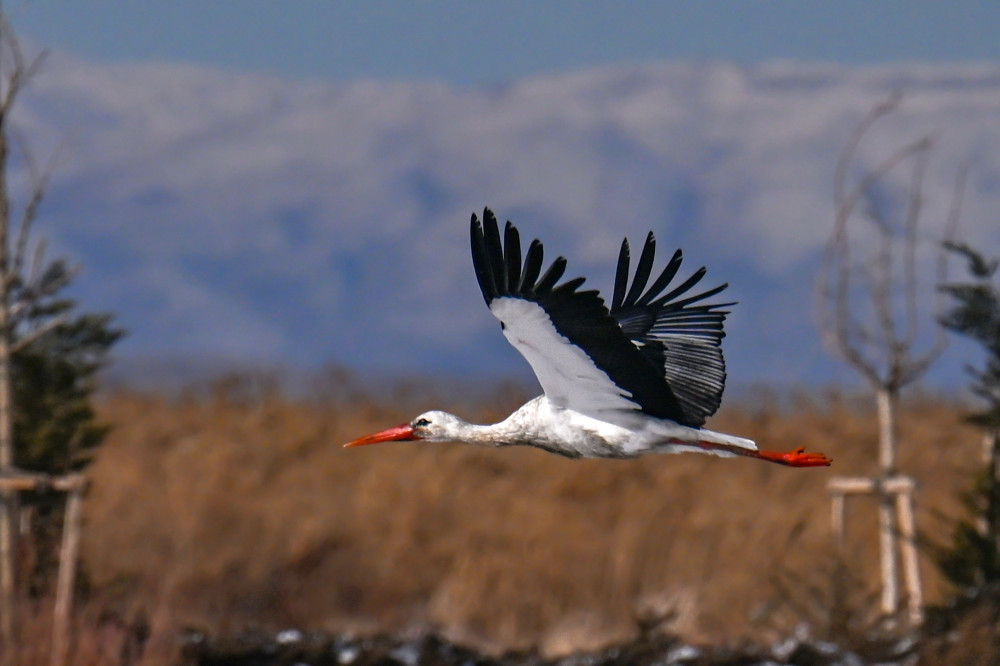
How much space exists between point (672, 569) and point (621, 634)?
5.06ft

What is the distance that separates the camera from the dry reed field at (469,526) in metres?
17.7

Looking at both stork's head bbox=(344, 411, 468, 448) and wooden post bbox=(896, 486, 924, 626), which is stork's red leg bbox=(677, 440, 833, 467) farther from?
wooden post bbox=(896, 486, 924, 626)

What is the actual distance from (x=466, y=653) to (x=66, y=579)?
3.84 m

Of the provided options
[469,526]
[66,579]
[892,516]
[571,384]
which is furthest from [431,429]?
[469,526]

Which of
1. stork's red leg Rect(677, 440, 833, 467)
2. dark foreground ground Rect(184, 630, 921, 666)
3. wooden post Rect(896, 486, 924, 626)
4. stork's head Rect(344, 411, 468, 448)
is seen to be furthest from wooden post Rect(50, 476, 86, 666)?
stork's red leg Rect(677, 440, 833, 467)

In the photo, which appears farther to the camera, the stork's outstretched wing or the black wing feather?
the black wing feather

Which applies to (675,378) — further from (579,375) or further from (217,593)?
(217,593)

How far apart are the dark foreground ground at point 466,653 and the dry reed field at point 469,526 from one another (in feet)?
2.51

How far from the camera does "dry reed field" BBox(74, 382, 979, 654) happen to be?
696 inches

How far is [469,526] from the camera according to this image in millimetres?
20078

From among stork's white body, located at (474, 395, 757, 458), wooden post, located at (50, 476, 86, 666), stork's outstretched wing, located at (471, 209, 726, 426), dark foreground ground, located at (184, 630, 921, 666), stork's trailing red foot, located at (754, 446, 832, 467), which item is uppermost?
stork's outstretched wing, located at (471, 209, 726, 426)

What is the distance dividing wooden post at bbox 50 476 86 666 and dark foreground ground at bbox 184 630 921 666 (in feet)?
4.20

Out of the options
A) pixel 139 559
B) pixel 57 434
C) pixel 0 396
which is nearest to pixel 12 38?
pixel 0 396

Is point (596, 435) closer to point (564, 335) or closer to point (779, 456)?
point (564, 335)
